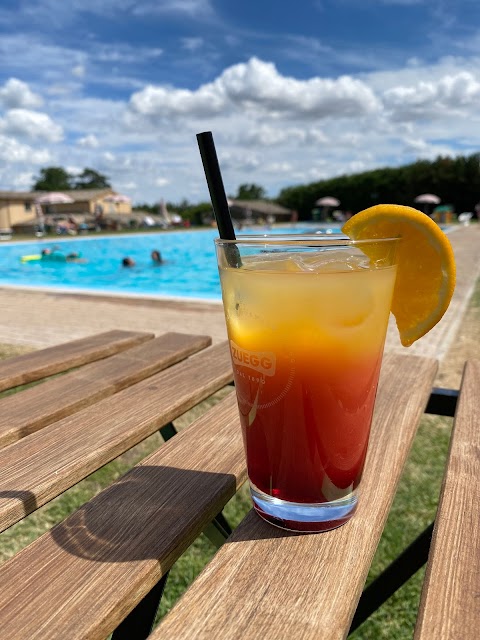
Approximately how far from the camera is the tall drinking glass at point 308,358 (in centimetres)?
72

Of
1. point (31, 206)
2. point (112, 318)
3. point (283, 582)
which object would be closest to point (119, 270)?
point (112, 318)

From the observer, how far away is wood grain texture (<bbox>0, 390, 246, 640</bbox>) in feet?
1.88

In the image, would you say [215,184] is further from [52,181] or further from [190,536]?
[52,181]

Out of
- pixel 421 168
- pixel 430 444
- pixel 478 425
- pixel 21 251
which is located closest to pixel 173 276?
→ pixel 21 251

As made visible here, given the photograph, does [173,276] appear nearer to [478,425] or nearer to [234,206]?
[478,425]

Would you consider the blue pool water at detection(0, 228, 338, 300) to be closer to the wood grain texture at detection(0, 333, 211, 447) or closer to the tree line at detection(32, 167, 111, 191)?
the wood grain texture at detection(0, 333, 211, 447)

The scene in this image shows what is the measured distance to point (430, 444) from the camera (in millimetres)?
2877

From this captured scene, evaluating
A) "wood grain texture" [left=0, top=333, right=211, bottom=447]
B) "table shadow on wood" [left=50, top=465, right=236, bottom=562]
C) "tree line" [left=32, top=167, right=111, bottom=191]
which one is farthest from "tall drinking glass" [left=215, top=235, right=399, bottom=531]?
"tree line" [left=32, top=167, right=111, bottom=191]

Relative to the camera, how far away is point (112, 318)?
611 centimetres

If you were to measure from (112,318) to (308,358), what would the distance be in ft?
18.4

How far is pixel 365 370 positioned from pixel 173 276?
14.8m

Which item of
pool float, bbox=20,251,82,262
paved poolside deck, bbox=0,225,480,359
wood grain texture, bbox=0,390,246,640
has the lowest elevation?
paved poolside deck, bbox=0,225,480,359

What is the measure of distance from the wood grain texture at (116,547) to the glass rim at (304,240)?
0.39 metres

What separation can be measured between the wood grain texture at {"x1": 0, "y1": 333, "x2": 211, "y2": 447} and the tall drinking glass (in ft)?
1.80
